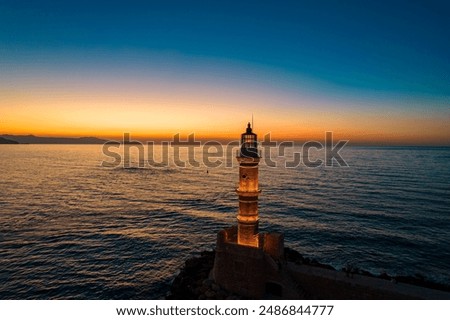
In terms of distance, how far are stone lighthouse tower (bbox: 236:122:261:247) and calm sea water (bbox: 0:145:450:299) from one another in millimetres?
9972

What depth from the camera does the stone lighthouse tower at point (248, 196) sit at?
21.7m

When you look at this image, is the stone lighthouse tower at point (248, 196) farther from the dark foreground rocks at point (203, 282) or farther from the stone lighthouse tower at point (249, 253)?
the dark foreground rocks at point (203, 282)

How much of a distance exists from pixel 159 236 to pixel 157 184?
44221mm

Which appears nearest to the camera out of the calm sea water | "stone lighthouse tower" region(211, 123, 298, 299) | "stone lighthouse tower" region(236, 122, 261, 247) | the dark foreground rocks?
"stone lighthouse tower" region(211, 123, 298, 299)

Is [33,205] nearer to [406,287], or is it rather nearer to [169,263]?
[169,263]

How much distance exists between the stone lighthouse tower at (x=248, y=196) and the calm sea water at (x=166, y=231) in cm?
997

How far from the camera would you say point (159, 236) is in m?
40.0

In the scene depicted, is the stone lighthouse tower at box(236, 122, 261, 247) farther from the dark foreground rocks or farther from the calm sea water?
the calm sea water

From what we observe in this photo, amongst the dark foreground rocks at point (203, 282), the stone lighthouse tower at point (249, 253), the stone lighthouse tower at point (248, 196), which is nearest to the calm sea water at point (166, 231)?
the dark foreground rocks at point (203, 282)

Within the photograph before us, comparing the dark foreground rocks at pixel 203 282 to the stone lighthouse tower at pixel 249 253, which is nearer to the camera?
the stone lighthouse tower at pixel 249 253

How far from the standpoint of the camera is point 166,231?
138ft

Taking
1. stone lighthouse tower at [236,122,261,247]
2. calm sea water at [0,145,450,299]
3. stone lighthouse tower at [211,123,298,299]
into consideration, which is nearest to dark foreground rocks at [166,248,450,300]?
stone lighthouse tower at [211,123,298,299]

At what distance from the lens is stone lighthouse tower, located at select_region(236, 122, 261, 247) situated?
21.7m
